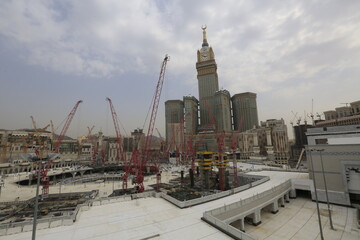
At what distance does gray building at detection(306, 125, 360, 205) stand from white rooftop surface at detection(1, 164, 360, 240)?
3.52 metres

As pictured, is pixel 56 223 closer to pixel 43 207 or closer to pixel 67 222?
pixel 67 222

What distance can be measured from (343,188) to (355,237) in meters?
14.5

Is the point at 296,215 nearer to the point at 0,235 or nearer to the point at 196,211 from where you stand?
the point at 196,211

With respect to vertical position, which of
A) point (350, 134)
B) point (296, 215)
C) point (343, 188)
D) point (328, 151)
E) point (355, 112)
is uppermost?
point (355, 112)

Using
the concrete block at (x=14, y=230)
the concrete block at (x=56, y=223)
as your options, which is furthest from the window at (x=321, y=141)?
the concrete block at (x=14, y=230)

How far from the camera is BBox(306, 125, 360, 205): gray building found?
1463 inches

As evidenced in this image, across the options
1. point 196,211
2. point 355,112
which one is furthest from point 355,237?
point 355,112

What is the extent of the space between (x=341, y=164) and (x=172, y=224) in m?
40.6

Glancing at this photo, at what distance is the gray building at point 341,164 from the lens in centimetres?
3716

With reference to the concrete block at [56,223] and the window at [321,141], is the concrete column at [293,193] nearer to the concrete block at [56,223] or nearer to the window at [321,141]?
the window at [321,141]

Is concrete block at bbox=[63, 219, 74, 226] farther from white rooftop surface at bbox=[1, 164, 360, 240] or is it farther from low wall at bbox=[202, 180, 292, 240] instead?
low wall at bbox=[202, 180, 292, 240]

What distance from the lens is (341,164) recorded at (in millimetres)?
38156

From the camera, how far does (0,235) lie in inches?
792

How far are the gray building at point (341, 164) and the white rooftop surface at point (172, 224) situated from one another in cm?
352
